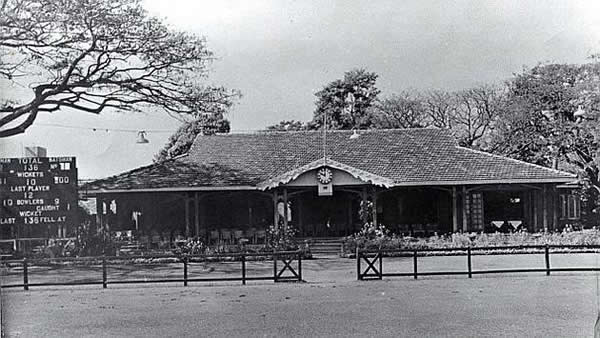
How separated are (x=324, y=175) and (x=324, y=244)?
2.68 feet

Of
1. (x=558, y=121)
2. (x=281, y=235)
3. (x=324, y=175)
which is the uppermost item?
(x=558, y=121)

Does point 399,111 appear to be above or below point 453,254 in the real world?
above

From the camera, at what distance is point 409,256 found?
9633mm

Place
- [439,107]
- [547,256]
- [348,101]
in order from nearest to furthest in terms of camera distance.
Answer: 1. [348,101]
2. [439,107]
3. [547,256]

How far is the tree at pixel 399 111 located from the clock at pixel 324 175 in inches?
46.2

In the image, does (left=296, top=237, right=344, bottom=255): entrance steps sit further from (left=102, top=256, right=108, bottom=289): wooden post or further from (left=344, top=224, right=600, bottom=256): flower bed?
(left=102, top=256, right=108, bottom=289): wooden post

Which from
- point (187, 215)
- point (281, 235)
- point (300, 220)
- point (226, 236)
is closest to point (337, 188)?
point (300, 220)

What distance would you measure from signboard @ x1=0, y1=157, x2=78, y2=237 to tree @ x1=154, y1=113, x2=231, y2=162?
815 mm

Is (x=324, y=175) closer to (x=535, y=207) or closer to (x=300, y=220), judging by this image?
(x=300, y=220)

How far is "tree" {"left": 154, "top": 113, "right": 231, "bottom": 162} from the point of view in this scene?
267 inches

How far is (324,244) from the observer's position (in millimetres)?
8938

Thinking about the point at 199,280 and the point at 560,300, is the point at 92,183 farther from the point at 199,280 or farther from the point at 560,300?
the point at 560,300

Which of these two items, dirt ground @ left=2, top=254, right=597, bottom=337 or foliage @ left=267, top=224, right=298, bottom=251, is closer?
dirt ground @ left=2, top=254, right=597, bottom=337

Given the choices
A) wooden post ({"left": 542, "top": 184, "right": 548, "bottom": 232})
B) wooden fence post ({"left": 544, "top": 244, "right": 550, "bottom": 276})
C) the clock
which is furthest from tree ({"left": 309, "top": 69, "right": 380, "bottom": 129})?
wooden fence post ({"left": 544, "top": 244, "right": 550, "bottom": 276})
